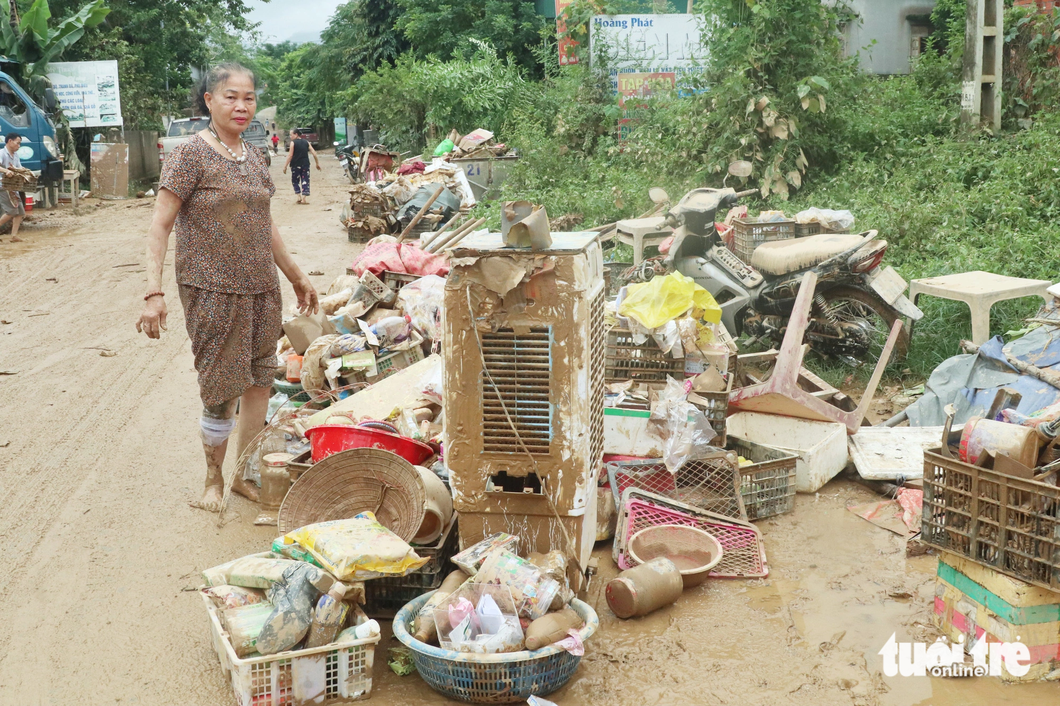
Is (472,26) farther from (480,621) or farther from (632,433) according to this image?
(480,621)

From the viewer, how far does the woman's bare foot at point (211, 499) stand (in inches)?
176

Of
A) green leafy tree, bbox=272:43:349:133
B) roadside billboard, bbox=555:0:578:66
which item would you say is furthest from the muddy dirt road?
green leafy tree, bbox=272:43:349:133

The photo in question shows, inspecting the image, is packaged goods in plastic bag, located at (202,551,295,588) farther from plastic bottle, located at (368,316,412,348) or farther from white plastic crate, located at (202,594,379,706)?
plastic bottle, located at (368,316,412,348)

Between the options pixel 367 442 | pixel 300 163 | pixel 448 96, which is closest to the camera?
pixel 367 442

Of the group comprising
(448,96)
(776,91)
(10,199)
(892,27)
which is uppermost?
(892,27)

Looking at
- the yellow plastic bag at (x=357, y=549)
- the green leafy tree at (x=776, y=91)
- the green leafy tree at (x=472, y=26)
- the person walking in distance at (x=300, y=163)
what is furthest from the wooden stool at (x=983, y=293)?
the green leafy tree at (x=472, y=26)

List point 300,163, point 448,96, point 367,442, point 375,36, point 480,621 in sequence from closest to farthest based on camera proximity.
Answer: point 480,621, point 367,442, point 300,163, point 448,96, point 375,36

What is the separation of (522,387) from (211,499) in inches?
79.8

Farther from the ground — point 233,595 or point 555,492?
point 555,492

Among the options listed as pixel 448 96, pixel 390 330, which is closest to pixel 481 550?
pixel 390 330

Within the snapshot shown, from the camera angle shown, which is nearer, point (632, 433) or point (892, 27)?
point (632, 433)

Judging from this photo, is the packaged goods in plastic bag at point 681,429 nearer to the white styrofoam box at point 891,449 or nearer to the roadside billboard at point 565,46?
the white styrofoam box at point 891,449

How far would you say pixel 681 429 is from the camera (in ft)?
14.7

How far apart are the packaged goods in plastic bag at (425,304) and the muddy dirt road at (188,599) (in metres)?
1.53
